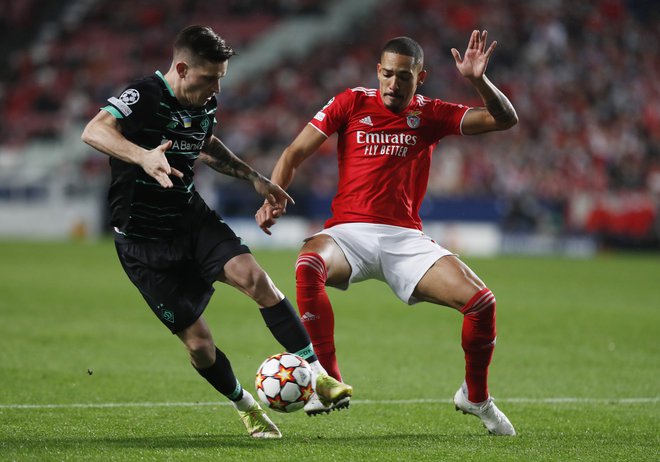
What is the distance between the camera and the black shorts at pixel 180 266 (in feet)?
17.8

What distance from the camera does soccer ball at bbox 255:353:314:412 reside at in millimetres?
5211

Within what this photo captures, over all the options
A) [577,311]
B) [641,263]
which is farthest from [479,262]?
[577,311]

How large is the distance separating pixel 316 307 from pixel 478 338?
935 mm

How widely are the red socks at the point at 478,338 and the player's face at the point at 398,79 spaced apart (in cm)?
127

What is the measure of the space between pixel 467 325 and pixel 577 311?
23.9 ft

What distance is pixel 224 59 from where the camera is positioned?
17.7ft

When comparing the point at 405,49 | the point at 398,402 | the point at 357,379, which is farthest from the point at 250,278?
the point at 357,379

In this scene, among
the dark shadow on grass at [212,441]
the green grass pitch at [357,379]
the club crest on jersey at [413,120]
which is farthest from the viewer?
the club crest on jersey at [413,120]

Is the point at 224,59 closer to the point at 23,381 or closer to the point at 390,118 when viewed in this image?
the point at 390,118

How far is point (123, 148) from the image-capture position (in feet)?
16.3

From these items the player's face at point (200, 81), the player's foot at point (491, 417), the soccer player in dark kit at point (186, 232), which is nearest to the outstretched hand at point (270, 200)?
the soccer player in dark kit at point (186, 232)

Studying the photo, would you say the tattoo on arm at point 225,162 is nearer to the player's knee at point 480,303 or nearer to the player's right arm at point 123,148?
the player's right arm at point 123,148

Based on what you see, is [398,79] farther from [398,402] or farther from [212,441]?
[212,441]

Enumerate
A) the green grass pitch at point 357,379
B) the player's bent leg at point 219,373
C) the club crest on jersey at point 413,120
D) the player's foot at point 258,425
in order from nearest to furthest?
the green grass pitch at point 357,379 → the player's bent leg at point 219,373 → the player's foot at point 258,425 → the club crest on jersey at point 413,120
